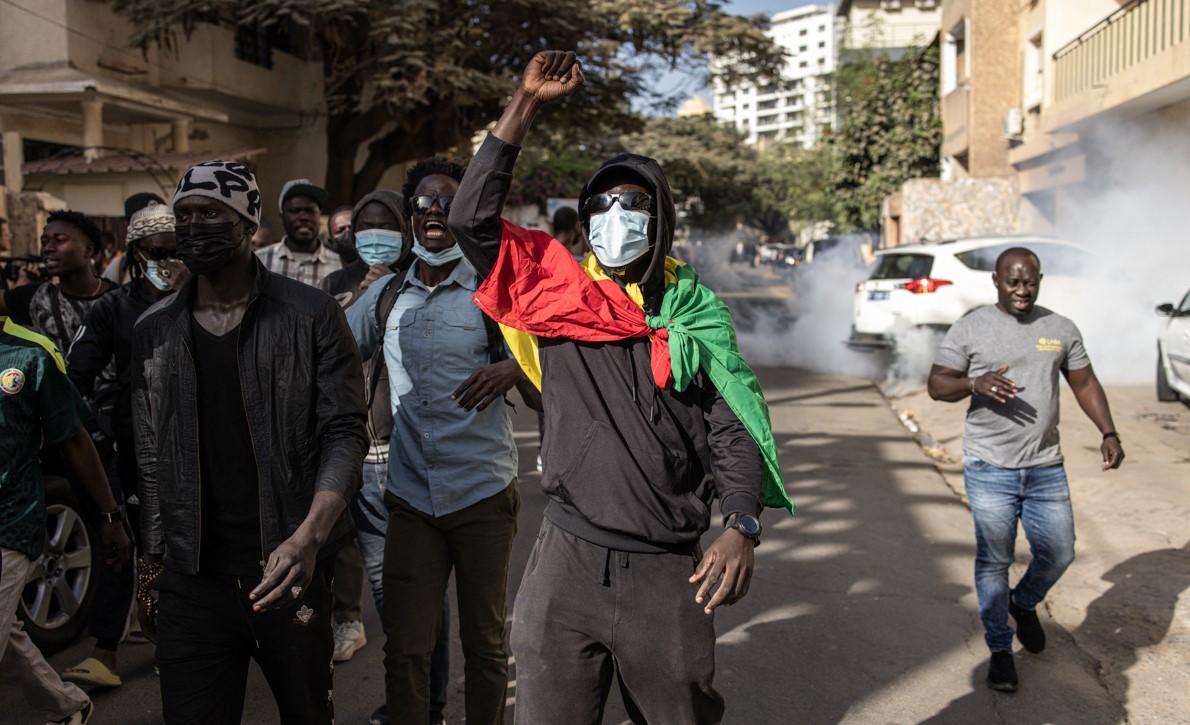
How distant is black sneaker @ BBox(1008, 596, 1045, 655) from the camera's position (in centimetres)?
467

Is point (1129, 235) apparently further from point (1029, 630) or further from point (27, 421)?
point (27, 421)

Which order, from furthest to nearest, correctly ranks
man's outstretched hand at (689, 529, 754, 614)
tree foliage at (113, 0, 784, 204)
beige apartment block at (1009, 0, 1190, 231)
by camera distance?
tree foliage at (113, 0, 784, 204), beige apartment block at (1009, 0, 1190, 231), man's outstretched hand at (689, 529, 754, 614)

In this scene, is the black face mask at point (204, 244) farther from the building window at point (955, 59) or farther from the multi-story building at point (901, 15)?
the multi-story building at point (901, 15)

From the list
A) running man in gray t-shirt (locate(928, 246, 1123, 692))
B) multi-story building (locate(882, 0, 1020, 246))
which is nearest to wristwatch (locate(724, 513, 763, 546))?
running man in gray t-shirt (locate(928, 246, 1123, 692))

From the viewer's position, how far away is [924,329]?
43.0 ft

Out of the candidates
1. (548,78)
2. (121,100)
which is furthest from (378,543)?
(121,100)

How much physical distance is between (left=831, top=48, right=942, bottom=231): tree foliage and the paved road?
19512 mm

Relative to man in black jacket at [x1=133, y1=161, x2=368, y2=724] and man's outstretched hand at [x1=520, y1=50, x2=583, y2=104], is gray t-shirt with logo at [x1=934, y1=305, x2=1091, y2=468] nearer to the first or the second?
man's outstretched hand at [x1=520, y1=50, x2=583, y2=104]

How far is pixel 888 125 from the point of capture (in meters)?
26.7

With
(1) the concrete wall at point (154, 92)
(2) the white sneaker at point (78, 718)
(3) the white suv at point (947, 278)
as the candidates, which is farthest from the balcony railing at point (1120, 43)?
(2) the white sneaker at point (78, 718)

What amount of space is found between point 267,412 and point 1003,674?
10.6 feet

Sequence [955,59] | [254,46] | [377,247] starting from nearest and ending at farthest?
[377,247] < [254,46] < [955,59]

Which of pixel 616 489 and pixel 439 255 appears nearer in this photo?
pixel 616 489

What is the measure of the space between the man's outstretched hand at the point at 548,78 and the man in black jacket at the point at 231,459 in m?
0.83
